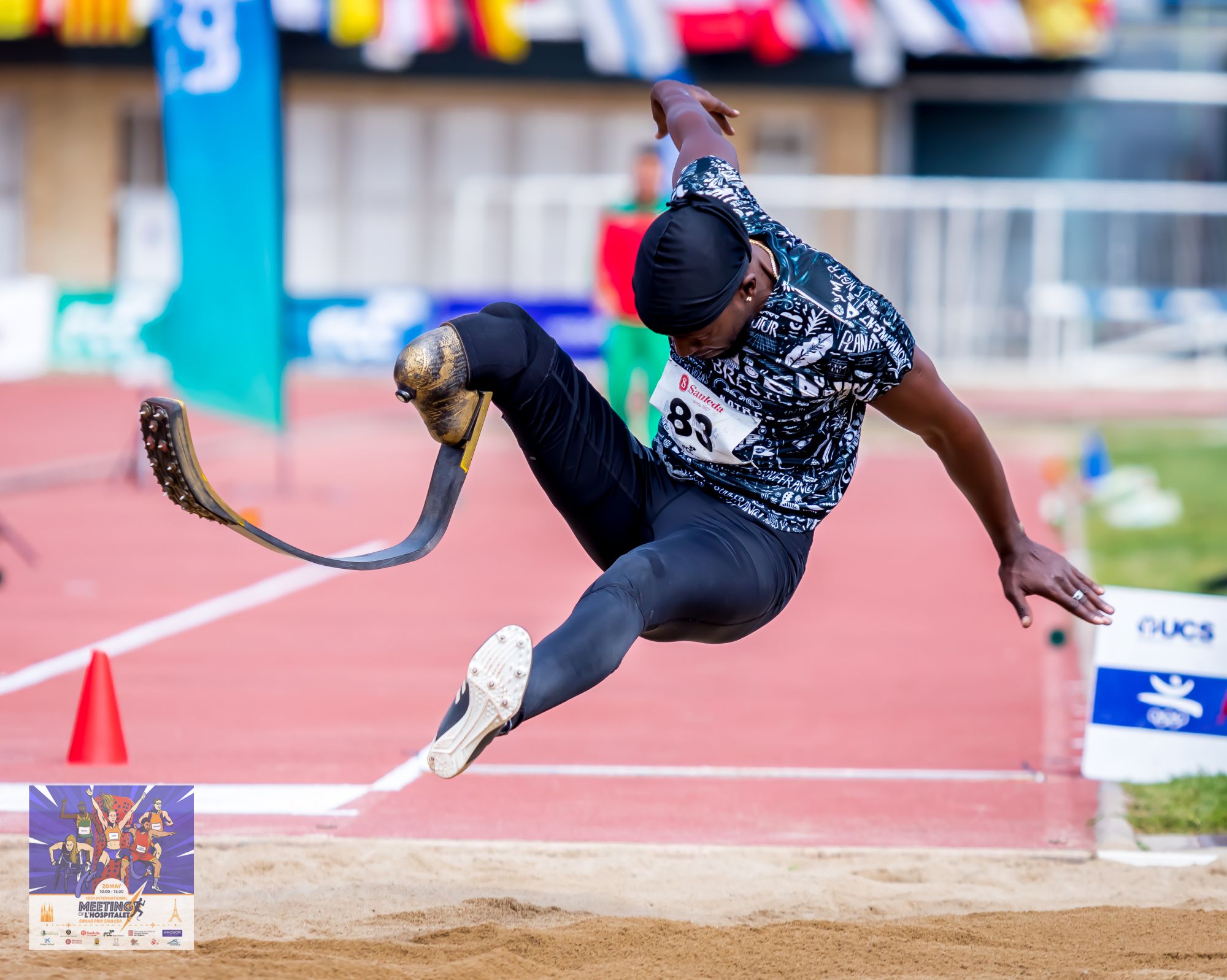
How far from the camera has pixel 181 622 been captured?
27.1ft

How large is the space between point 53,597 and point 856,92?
18.9m

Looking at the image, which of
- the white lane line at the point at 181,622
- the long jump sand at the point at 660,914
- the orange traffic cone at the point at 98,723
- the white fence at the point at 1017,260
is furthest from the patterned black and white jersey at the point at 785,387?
the white fence at the point at 1017,260

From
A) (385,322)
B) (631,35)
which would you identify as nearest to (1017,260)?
(631,35)

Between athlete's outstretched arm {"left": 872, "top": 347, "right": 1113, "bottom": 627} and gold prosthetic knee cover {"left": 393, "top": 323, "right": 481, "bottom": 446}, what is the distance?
96cm

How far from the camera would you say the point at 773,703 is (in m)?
6.98

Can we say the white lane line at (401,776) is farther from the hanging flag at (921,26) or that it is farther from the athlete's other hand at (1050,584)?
the hanging flag at (921,26)

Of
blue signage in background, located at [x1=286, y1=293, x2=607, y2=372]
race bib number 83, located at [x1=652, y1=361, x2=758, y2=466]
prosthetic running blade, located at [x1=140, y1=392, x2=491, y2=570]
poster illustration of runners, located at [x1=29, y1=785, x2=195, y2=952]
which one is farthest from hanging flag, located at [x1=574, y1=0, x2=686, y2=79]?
poster illustration of runners, located at [x1=29, y1=785, x2=195, y2=952]

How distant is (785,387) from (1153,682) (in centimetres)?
244

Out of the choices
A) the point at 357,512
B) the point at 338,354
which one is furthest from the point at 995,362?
the point at 357,512

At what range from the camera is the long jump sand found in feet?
12.5

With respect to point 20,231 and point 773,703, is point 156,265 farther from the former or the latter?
point 773,703

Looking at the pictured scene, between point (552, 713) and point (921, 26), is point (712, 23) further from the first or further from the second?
point (552, 713)

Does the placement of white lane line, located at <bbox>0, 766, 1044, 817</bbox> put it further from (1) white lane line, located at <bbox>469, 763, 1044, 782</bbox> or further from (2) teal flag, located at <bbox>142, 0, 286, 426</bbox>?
(2) teal flag, located at <bbox>142, 0, 286, 426</bbox>

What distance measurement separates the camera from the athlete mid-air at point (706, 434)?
3.55 metres
